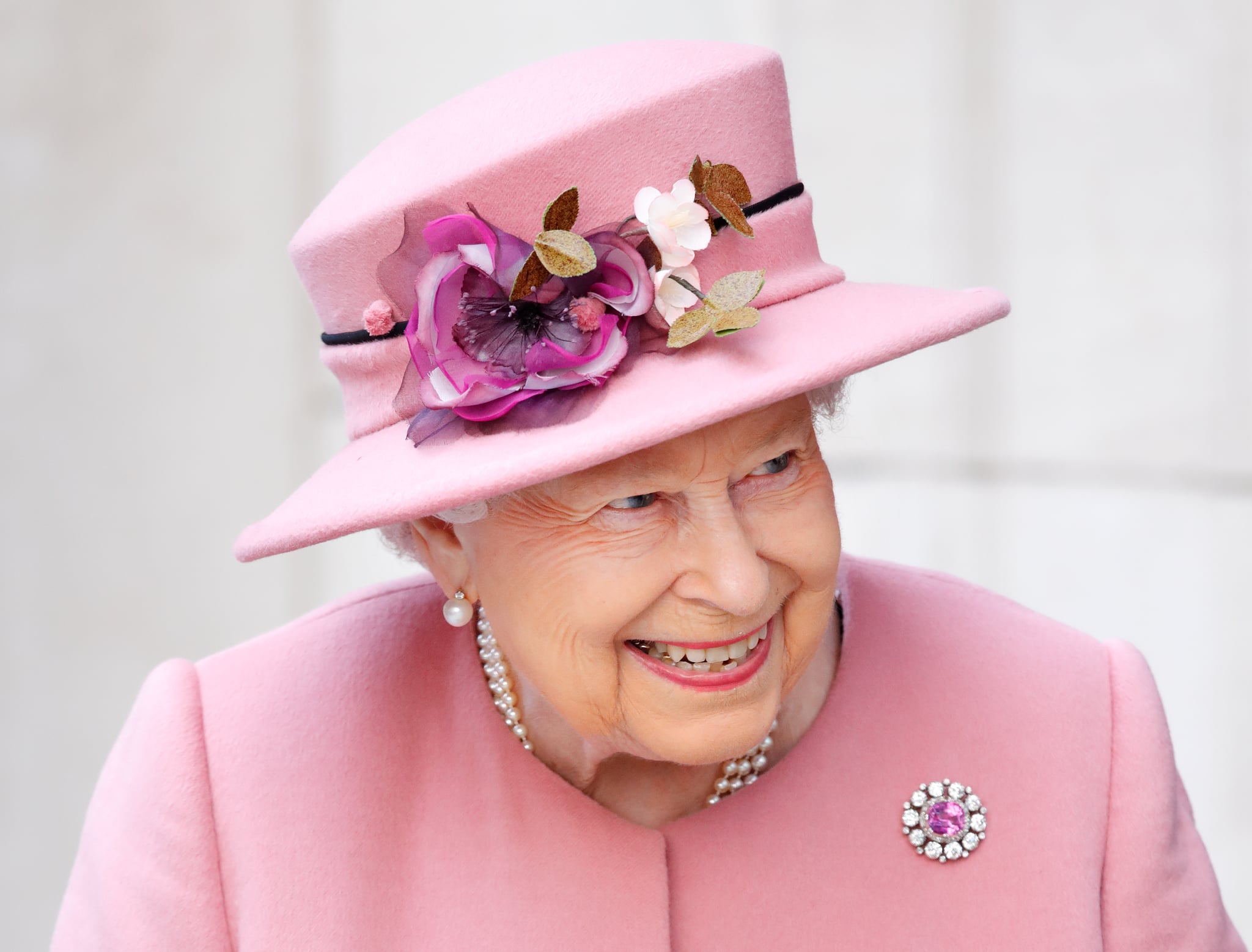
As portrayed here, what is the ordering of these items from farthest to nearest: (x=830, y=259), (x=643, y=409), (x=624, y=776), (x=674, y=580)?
A: (x=830, y=259) < (x=624, y=776) < (x=674, y=580) < (x=643, y=409)

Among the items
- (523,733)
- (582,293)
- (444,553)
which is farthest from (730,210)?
(523,733)

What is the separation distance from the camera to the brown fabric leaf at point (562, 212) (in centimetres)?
133

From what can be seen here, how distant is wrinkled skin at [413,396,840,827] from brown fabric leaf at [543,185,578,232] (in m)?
0.23

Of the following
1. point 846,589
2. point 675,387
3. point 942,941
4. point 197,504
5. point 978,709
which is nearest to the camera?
point 675,387

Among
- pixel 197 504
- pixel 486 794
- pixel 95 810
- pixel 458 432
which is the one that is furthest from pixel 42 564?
pixel 458 432

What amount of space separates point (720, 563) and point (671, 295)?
26cm

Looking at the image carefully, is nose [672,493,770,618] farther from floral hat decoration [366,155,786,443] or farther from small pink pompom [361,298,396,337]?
small pink pompom [361,298,396,337]

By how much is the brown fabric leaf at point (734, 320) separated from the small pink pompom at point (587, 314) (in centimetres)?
11

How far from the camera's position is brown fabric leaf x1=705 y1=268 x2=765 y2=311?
1.34 metres

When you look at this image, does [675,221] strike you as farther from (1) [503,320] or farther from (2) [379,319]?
(2) [379,319]

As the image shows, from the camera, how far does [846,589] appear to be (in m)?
1.88

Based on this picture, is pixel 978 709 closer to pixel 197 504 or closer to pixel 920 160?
pixel 920 160

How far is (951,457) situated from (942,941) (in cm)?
191

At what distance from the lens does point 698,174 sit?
54.3 inches
